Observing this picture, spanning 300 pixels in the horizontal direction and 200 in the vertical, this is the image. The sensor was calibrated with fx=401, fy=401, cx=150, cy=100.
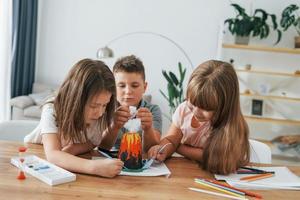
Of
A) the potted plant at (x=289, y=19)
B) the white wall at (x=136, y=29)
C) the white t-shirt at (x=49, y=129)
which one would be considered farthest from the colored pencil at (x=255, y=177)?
the white wall at (x=136, y=29)

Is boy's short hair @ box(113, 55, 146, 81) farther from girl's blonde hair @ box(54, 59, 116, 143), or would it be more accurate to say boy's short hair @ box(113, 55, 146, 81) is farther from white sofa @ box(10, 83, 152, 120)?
white sofa @ box(10, 83, 152, 120)

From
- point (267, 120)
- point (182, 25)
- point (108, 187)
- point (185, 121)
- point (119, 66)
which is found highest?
point (182, 25)

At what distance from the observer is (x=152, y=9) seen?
466cm

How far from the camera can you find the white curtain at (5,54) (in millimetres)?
4254

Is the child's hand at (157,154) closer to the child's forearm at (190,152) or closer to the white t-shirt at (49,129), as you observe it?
the child's forearm at (190,152)

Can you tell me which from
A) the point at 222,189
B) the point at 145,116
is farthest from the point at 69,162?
the point at 222,189

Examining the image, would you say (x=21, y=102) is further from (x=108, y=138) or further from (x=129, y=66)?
(x=108, y=138)

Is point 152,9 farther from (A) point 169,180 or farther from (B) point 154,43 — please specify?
(A) point 169,180

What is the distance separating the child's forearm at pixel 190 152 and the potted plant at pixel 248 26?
260 centimetres

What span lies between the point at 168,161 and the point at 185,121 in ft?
0.80

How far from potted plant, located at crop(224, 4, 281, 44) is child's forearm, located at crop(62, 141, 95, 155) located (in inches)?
111

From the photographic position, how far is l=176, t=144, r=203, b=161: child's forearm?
63.6 inches

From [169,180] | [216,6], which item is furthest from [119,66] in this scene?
[216,6]

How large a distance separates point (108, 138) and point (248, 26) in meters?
2.71
